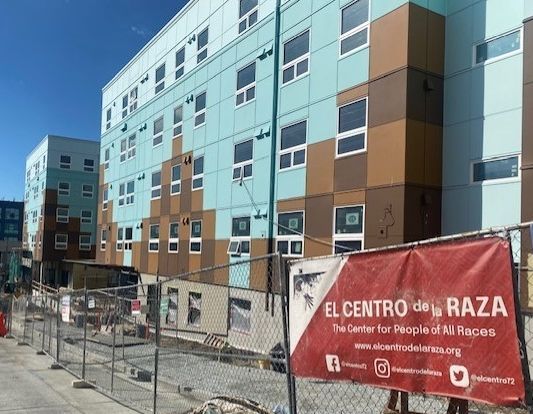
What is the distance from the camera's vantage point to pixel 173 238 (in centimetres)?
2544

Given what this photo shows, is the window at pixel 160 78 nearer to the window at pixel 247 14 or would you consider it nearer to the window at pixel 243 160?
the window at pixel 247 14

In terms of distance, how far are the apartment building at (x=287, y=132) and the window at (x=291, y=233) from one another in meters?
0.05

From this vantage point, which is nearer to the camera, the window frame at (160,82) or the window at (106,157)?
the window frame at (160,82)

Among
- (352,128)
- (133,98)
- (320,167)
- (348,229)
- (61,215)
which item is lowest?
(348,229)

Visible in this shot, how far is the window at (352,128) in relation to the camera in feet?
47.0

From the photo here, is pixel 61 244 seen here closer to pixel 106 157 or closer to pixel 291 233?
pixel 106 157

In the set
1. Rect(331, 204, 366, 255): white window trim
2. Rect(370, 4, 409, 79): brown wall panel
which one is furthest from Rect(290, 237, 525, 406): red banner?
Rect(370, 4, 409, 79): brown wall panel

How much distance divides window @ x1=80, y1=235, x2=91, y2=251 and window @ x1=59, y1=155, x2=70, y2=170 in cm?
655

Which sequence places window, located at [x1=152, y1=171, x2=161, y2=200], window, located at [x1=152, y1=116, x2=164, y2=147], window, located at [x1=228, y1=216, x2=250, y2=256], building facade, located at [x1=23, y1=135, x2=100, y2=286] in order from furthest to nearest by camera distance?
building facade, located at [x1=23, y1=135, x2=100, y2=286], window, located at [x1=152, y1=116, x2=164, y2=147], window, located at [x1=152, y1=171, x2=161, y2=200], window, located at [x1=228, y1=216, x2=250, y2=256]

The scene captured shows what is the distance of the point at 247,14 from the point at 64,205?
35971 mm

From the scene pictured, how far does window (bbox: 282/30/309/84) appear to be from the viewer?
55.1 feet

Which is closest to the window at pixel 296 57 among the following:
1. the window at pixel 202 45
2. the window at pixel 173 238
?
the window at pixel 202 45

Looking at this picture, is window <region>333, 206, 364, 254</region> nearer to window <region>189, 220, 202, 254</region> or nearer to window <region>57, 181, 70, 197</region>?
window <region>189, 220, 202, 254</region>

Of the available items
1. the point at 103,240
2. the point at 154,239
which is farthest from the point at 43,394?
the point at 103,240
